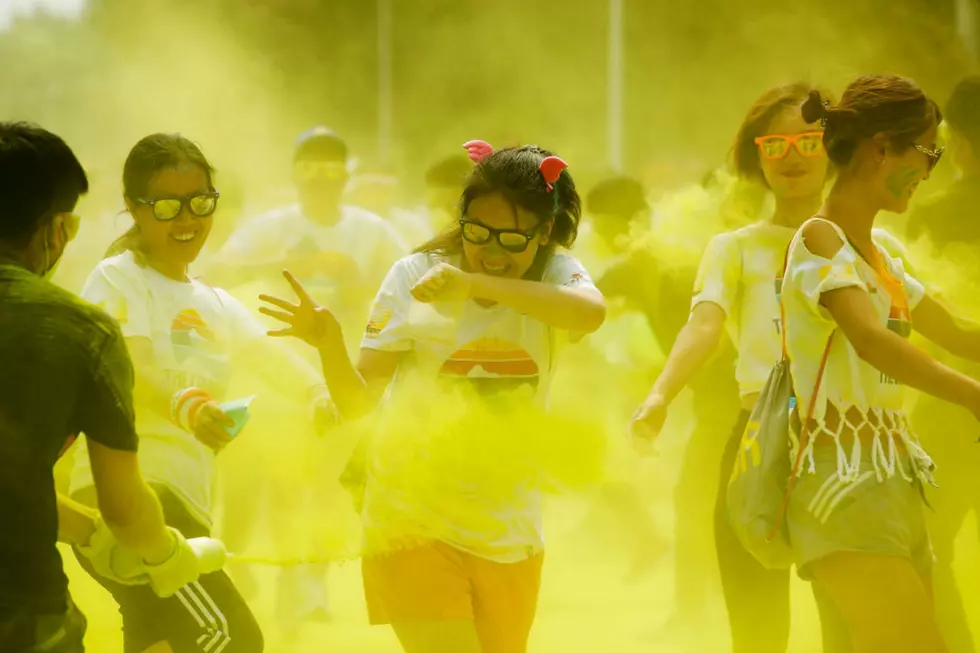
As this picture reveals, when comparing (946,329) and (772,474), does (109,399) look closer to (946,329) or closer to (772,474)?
(772,474)

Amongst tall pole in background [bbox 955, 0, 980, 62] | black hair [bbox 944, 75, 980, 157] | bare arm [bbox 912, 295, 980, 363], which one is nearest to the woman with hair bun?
bare arm [bbox 912, 295, 980, 363]

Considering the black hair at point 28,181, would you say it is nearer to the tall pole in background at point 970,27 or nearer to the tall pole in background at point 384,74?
the tall pole in background at point 970,27

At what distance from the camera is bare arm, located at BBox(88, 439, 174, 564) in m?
2.37

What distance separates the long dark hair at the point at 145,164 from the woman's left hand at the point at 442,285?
954 millimetres

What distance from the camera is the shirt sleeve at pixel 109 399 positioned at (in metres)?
2.31

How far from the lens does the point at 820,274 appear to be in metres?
2.88

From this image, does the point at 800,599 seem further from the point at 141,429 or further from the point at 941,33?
the point at 941,33

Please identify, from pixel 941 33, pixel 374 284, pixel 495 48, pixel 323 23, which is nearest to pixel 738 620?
pixel 374 284

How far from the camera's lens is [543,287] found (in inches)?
125

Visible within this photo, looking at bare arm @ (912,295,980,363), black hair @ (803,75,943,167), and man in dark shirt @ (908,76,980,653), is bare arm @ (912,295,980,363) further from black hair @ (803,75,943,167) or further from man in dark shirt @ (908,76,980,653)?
man in dark shirt @ (908,76,980,653)

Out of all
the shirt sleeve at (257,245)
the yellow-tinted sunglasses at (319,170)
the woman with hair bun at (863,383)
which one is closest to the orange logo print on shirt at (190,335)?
the woman with hair bun at (863,383)

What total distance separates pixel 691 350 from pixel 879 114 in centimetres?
102

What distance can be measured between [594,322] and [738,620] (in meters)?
1.26

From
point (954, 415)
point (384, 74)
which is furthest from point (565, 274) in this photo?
point (384, 74)
